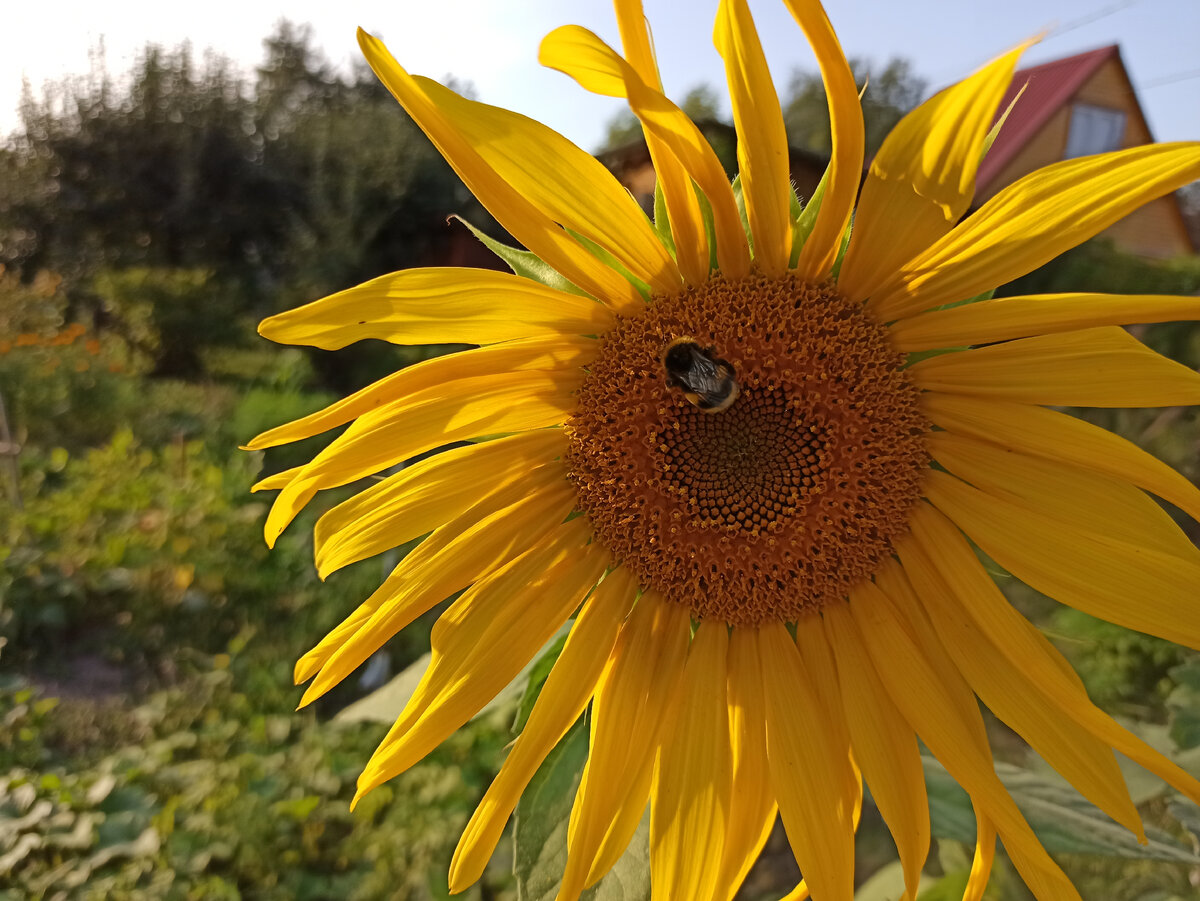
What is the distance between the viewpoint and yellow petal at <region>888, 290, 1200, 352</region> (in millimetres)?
1006

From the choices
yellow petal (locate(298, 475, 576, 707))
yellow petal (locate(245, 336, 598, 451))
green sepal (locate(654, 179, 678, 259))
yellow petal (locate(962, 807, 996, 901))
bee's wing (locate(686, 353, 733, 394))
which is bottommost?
yellow petal (locate(962, 807, 996, 901))

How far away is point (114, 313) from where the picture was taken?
10.3 meters

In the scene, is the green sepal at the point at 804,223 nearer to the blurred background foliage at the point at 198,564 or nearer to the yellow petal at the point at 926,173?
the yellow petal at the point at 926,173

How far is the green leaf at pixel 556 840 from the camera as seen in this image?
4.53 ft

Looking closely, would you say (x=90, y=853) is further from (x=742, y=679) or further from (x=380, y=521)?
(x=742, y=679)

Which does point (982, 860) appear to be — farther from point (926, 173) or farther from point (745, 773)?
point (926, 173)

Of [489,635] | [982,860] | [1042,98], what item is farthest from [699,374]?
[1042,98]

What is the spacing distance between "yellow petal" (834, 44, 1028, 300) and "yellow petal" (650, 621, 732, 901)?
80cm

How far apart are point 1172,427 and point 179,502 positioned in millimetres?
6605

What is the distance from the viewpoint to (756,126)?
1.04 metres

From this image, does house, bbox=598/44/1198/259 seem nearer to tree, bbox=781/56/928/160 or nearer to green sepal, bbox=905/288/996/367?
tree, bbox=781/56/928/160

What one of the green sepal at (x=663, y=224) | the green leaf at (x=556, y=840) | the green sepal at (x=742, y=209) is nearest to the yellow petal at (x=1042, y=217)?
the green sepal at (x=742, y=209)

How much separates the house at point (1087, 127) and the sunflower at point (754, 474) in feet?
42.2

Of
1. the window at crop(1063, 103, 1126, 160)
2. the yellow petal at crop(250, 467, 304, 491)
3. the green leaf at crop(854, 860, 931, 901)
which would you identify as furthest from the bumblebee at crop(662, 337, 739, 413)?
the window at crop(1063, 103, 1126, 160)
